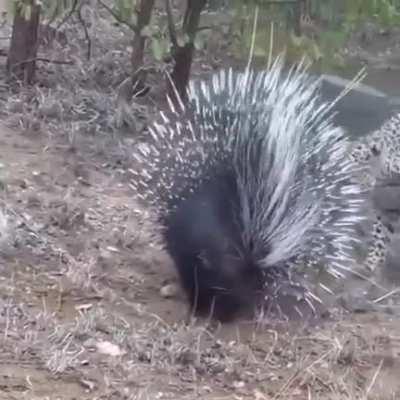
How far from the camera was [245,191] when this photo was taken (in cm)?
355

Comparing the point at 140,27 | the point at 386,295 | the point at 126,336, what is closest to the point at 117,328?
the point at 126,336

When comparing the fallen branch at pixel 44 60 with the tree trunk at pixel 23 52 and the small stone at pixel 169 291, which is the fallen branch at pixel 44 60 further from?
the small stone at pixel 169 291

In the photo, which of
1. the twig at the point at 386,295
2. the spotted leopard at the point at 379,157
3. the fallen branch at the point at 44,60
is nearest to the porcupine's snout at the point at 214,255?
the twig at the point at 386,295

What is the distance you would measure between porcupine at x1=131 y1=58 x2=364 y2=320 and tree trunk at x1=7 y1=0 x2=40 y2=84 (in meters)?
2.73

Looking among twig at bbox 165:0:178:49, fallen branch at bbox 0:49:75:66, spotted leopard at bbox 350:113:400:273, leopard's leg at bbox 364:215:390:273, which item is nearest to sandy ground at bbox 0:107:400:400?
leopard's leg at bbox 364:215:390:273

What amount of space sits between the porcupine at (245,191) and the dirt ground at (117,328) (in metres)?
0.18

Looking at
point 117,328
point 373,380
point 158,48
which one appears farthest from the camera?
point 158,48

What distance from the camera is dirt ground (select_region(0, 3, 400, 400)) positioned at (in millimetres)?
3174

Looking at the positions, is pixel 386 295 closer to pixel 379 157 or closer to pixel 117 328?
pixel 379 157

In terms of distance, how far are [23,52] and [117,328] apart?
3.36m

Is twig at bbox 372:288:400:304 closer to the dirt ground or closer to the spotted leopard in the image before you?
the dirt ground

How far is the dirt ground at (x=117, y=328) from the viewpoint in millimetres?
3174

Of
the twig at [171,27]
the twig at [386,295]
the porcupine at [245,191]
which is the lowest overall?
the twig at [386,295]

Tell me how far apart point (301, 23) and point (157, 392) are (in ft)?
8.37
